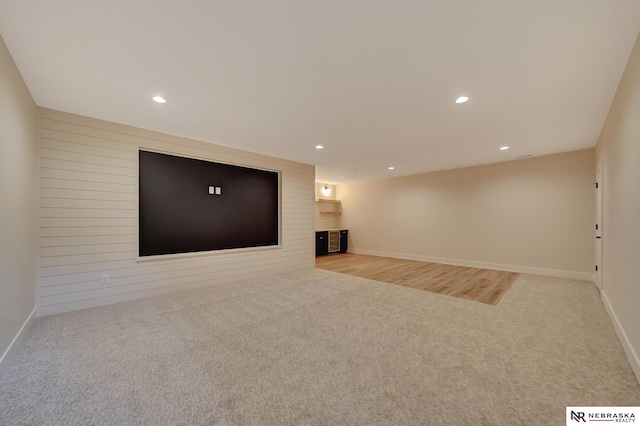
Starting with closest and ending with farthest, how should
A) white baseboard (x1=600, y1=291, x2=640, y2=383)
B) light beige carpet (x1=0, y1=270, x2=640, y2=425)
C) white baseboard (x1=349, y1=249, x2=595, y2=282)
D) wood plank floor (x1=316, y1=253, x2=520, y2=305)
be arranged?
light beige carpet (x1=0, y1=270, x2=640, y2=425)
white baseboard (x1=600, y1=291, x2=640, y2=383)
wood plank floor (x1=316, y1=253, x2=520, y2=305)
white baseboard (x1=349, y1=249, x2=595, y2=282)

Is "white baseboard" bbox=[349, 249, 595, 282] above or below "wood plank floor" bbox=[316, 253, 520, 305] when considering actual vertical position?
above

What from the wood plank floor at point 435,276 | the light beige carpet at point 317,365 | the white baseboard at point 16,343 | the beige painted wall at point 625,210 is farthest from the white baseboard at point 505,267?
the white baseboard at point 16,343

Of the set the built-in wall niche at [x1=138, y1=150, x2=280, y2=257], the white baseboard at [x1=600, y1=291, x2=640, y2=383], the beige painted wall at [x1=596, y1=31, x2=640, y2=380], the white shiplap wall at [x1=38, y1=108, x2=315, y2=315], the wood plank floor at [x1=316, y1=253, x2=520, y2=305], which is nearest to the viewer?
the white baseboard at [x1=600, y1=291, x2=640, y2=383]

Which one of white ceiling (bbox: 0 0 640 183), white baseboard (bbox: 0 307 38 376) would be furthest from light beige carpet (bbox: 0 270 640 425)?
white ceiling (bbox: 0 0 640 183)

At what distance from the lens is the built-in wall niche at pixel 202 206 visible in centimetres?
378

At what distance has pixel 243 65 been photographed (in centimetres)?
216

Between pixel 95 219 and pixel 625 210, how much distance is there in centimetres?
605

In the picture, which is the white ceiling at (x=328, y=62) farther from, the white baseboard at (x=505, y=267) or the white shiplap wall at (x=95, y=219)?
the white baseboard at (x=505, y=267)

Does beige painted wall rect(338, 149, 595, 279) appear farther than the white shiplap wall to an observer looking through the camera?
Yes

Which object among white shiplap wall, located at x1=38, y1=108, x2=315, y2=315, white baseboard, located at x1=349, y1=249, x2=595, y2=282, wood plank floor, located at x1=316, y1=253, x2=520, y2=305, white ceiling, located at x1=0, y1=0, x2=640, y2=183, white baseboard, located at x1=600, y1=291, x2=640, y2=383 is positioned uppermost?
white ceiling, located at x1=0, y1=0, x2=640, y2=183

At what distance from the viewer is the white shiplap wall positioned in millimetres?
3027

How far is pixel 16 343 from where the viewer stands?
2205 mm

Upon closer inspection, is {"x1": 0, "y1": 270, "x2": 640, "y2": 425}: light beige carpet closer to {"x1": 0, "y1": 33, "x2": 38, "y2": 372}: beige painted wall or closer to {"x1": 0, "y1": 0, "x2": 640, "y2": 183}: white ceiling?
{"x1": 0, "y1": 33, "x2": 38, "y2": 372}: beige painted wall

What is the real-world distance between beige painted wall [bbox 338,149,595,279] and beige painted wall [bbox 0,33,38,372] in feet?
24.4
